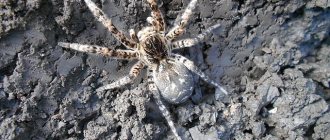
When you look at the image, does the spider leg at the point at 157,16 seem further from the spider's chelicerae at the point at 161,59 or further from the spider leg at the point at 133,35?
the spider leg at the point at 133,35

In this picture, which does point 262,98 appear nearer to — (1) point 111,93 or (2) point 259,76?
(2) point 259,76

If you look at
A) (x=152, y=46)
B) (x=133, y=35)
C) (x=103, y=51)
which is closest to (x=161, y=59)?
(x=152, y=46)

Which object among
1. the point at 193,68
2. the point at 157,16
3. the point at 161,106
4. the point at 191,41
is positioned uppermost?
the point at 157,16

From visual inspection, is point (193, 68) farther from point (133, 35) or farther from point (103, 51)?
point (103, 51)

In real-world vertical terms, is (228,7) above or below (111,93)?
above

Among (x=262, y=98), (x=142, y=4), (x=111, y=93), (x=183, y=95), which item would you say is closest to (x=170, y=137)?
(x=183, y=95)

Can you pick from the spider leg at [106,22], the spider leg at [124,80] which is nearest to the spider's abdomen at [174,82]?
the spider leg at [124,80]
